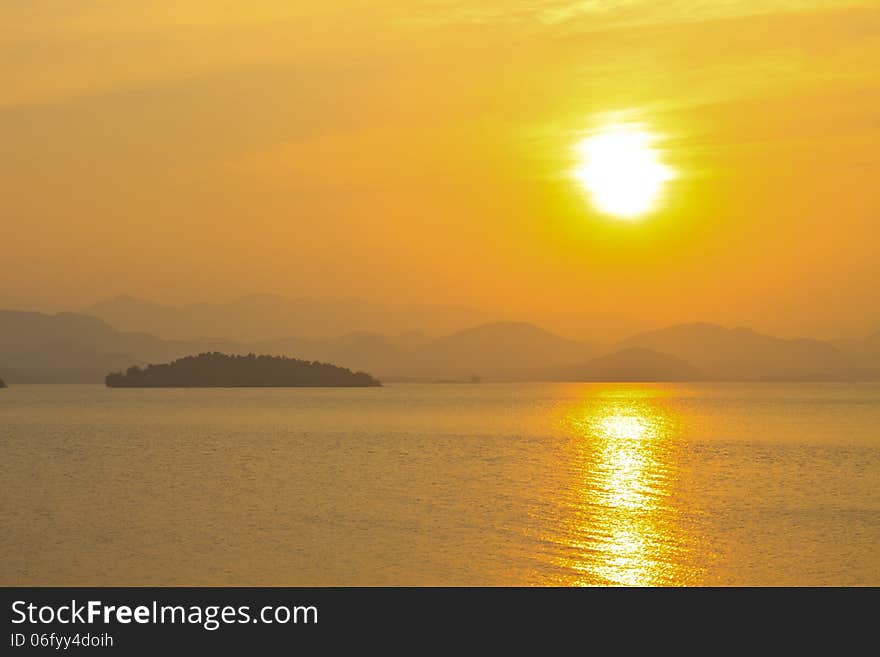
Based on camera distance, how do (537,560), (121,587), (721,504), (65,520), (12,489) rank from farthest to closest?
1. (12,489)
2. (721,504)
3. (65,520)
4. (537,560)
5. (121,587)

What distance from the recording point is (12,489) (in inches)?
2766

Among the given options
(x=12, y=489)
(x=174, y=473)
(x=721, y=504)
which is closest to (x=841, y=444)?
(x=721, y=504)

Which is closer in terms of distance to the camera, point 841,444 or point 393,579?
point 393,579

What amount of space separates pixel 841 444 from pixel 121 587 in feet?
332

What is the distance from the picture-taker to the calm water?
40.4 meters

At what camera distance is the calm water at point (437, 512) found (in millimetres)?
Result: 40406

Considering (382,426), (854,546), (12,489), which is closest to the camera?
(854,546)

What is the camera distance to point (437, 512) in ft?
190
